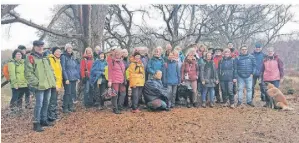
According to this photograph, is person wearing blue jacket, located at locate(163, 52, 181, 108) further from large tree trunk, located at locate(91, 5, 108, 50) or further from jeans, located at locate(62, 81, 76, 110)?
large tree trunk, located at locate(91, 5, 108, 50)

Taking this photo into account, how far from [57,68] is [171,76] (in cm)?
207

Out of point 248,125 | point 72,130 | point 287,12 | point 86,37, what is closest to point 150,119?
point 72,130

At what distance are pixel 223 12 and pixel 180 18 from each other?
48.8 inches

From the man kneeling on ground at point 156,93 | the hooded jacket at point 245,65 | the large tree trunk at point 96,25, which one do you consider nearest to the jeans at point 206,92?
the hooded jacket at point 245,65

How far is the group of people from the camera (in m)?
5.29

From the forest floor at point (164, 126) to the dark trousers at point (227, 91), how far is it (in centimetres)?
40

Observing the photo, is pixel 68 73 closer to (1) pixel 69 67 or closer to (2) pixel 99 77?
(1) pixel 69 67

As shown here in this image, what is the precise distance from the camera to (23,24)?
572 cm

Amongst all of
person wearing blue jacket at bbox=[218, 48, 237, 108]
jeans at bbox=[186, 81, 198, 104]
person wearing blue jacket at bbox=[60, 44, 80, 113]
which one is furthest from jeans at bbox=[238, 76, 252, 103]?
person wearing blue jacket at bbox=[60, 44, 80, 113]

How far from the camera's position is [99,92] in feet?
19.6

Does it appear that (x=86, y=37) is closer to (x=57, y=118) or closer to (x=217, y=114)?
(x=57, y=118)

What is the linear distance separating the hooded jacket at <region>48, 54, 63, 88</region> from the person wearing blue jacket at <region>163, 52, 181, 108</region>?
1905 mm

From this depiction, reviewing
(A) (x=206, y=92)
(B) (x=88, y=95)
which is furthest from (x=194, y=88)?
(B) (x=88, y=95)

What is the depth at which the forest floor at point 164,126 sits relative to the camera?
4461 mm
